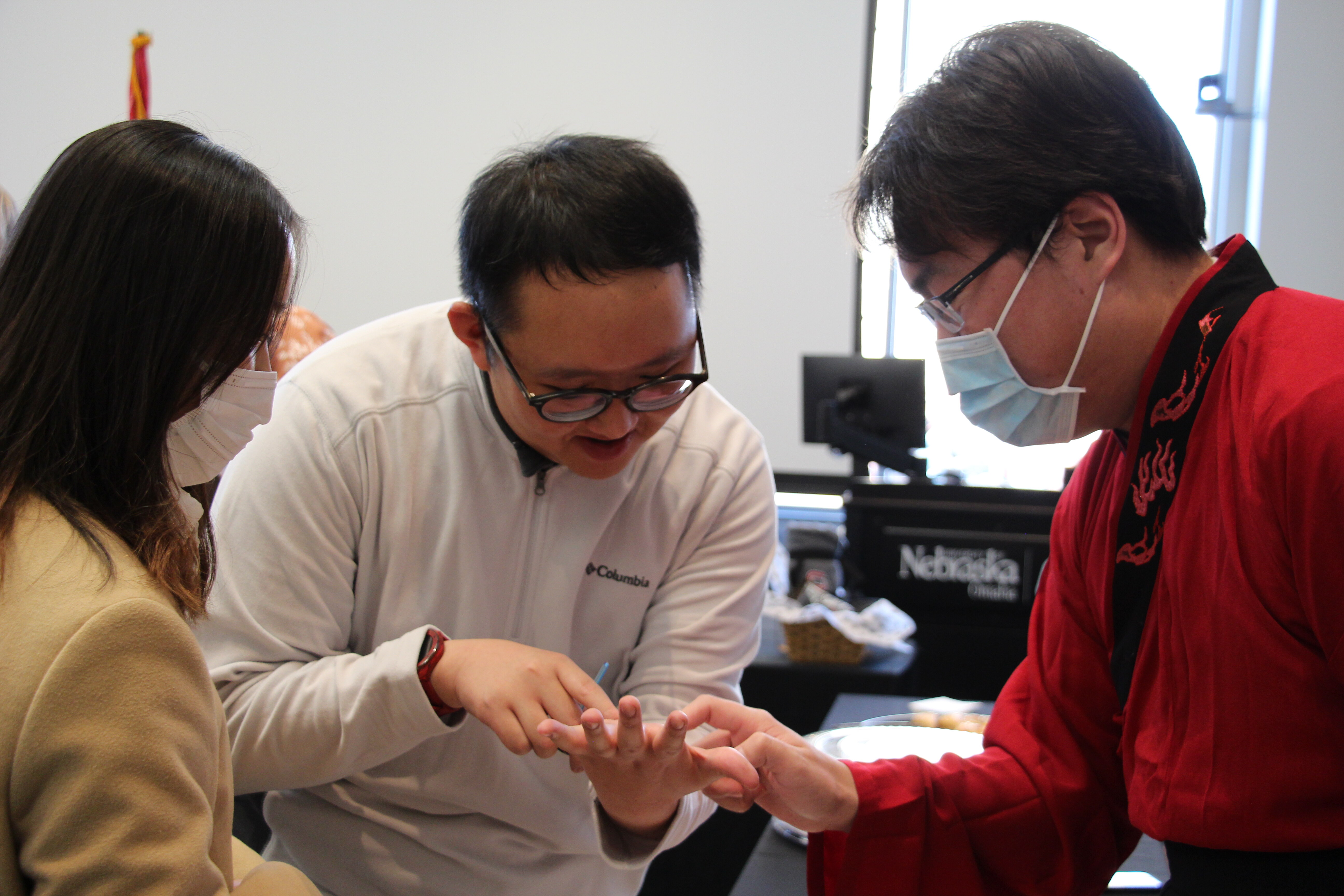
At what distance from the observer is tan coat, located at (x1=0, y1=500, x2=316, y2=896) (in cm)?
67

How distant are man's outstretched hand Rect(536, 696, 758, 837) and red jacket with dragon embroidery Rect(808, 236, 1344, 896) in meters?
0.17

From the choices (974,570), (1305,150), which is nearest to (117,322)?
(974,570)

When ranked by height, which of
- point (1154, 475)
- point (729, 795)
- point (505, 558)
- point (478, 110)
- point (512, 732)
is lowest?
point (729, 795)

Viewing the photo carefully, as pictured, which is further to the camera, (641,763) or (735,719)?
(735,719)

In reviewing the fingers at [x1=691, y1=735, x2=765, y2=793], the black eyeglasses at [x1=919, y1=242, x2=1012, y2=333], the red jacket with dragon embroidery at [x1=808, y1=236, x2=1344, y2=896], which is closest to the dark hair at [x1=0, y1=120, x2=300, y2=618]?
the fingers at [x1=691, y1=735, x2=765, y2=793]

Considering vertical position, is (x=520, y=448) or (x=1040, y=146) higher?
(x=1040, y=146)

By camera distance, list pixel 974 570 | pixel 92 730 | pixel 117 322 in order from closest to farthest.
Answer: pixel 92 730
pixel 117 322
pixel 974 570

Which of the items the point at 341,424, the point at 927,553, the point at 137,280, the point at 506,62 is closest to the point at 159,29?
the point at 506,62

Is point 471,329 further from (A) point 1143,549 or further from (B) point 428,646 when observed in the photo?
(A) point 1143,549

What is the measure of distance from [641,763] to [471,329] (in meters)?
0.57

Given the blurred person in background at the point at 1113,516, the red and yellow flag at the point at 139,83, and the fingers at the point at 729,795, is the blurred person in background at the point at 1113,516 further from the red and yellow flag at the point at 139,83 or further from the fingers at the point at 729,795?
the red and yellow flag at the point at 139,83

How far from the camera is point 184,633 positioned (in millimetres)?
739

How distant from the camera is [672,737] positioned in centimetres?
107

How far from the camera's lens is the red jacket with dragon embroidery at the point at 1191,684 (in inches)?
33.7
